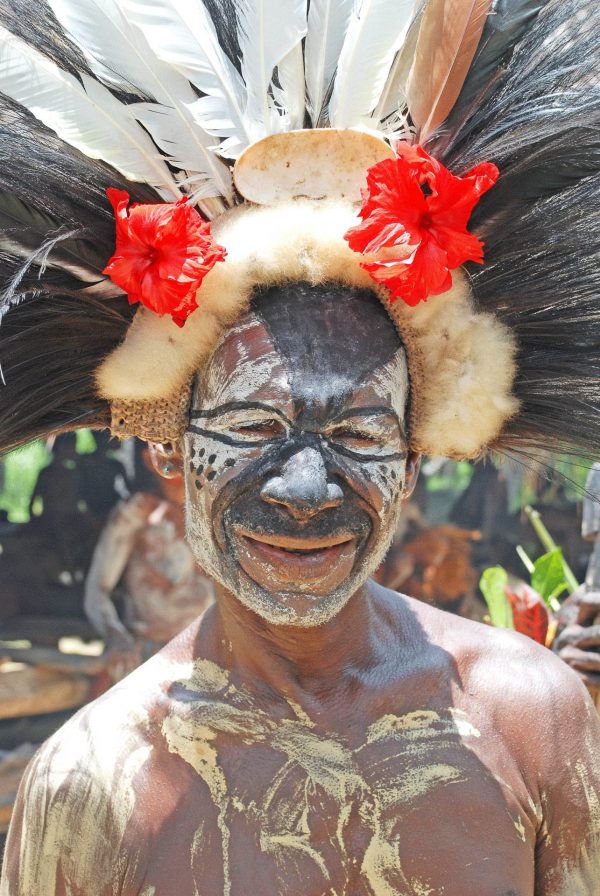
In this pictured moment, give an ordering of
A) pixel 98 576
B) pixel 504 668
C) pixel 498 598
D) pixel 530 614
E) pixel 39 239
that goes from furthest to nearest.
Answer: pixel 98 576 → pixel 498 598 → pixel 530 614 → pixel 504 668 → pixel 39 239

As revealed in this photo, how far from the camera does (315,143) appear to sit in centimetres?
229

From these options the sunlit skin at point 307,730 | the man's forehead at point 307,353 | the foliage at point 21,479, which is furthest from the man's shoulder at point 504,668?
the foliage at point 21,479

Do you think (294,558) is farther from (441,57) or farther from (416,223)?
(441,57)

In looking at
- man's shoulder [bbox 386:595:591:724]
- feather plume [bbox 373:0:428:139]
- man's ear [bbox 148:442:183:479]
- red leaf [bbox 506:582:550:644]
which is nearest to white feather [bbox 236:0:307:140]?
feather plume [bbox 373:0:428:139]

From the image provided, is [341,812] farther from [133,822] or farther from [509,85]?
[509,85]

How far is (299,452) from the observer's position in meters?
2.26

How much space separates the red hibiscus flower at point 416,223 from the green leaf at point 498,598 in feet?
6.01

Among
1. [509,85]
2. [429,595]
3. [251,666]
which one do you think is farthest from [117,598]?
[509,85]

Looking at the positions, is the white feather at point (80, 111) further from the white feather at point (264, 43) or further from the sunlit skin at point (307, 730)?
the sunlit skin at point (307, 730)

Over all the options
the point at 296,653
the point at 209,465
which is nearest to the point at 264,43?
the point at 209,465

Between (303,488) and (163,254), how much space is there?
0.58 m

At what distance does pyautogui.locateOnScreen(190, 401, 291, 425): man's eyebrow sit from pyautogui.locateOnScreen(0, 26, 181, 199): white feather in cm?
51

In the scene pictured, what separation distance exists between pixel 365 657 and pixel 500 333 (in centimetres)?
82

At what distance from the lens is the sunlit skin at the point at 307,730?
2.26 m
